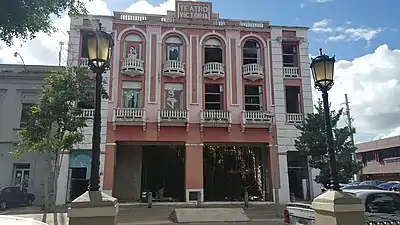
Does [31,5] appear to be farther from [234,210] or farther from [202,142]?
Answer: [202,142]

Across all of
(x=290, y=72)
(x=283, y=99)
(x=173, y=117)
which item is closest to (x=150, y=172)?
(x=173, y=117)

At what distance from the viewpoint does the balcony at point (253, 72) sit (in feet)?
76.6

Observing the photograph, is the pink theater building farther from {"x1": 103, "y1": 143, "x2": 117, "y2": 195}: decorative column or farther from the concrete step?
the concrete step

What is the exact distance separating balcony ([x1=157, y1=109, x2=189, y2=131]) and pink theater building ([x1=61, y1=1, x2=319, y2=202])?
6 centimetres

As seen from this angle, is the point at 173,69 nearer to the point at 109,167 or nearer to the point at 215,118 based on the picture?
the point at 215,118

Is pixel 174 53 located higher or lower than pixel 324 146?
higher

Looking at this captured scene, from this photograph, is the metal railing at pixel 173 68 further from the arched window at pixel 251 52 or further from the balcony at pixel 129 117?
the arched window at pixel 251 52

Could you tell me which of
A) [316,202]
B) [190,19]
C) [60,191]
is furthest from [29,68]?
[316,202]

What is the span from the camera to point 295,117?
76.4 ft

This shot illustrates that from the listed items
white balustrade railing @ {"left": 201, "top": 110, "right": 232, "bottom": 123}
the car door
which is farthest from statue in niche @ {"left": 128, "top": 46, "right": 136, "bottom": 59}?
the car door

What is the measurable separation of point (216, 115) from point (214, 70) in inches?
117

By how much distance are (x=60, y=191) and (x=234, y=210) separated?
10620mm

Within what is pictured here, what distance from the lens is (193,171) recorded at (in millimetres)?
22016

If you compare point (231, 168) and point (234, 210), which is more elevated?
point (231, 168)
